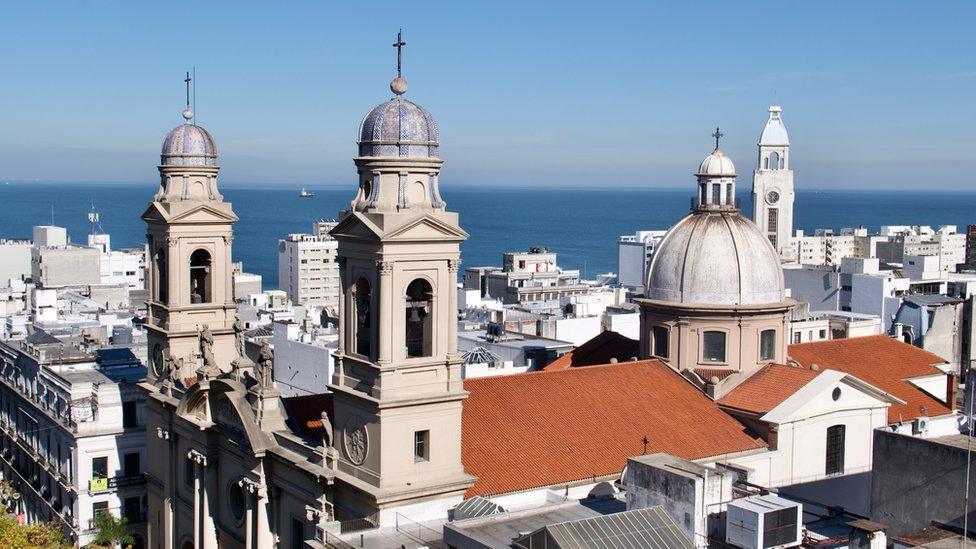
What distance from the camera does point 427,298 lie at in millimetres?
25188

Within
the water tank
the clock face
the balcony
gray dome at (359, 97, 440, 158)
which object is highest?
gray dome at (359, 97, 440, 158)

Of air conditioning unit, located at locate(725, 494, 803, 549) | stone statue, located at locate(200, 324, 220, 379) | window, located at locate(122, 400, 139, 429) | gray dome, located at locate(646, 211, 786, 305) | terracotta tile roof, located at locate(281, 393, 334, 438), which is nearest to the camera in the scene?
air conditioning unit, located at locate(725, 494, 803, 549)

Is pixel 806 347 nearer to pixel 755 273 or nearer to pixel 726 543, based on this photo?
pixel 755 273

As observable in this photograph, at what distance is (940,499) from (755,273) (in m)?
13.6

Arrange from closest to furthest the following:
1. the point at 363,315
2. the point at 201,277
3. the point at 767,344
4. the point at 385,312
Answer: the point at 385,312 → the point at 363,315 → the point at 767,344 → the point at 201,277

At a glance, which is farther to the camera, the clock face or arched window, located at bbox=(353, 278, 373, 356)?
the clock face

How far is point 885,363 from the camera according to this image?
4009 cm

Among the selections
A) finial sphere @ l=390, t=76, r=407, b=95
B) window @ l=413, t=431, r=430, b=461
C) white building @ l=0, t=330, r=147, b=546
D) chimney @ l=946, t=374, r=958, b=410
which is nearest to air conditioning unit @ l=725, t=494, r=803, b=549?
window @ l=413, t=431, r=430, b=461

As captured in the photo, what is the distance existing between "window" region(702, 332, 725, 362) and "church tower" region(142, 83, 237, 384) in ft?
47.9

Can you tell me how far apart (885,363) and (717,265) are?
9.05 meters

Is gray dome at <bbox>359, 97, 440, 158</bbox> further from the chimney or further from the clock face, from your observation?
the chimney

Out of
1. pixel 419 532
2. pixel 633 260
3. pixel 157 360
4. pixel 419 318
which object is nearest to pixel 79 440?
pixel 157 360

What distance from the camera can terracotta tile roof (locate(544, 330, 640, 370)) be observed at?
39094 mm

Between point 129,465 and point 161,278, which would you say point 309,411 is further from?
point 129,465
